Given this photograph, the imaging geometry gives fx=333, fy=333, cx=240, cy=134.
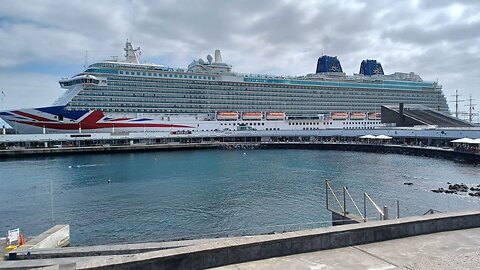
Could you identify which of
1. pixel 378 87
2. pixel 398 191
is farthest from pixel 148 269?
pixel 378 87

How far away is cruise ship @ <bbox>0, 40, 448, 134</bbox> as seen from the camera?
4944 centimetres

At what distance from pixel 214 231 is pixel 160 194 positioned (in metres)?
7.90

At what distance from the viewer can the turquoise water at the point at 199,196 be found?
545 inches

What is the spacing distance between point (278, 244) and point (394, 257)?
Result: 1623mm

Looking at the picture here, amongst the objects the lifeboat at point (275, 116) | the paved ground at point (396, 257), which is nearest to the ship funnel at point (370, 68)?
the lifeboat at point (275, 116)

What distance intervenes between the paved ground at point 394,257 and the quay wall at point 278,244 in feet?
0.33

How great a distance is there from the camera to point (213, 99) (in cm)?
6038

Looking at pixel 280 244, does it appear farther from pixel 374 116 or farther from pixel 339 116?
pixel 374 116

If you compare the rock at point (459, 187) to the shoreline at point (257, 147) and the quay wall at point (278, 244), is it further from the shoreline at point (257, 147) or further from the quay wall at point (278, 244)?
the quay wall at point (278, 244)

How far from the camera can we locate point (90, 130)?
1960 inches

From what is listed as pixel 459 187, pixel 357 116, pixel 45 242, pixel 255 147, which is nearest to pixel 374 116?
pixel 357 116

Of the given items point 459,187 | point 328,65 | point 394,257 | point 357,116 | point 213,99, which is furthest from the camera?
point 328,65

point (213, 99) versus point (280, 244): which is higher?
point (213, 99)

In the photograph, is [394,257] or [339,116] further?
[339,116]
